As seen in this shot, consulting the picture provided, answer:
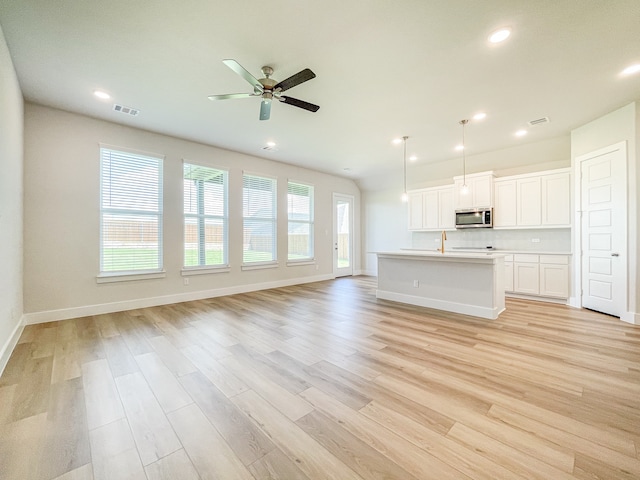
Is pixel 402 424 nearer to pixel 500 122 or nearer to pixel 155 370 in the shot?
pixel 155 370

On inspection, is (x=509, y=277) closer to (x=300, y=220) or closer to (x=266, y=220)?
(x=300, y=220)

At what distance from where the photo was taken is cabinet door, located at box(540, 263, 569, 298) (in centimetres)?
486

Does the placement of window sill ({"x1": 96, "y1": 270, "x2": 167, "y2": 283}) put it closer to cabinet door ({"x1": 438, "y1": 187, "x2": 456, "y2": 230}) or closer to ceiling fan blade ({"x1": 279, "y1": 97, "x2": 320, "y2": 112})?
ceiling fan blade ({"x1": 279, "y1": 97, "x2": 320, "y2": 112})

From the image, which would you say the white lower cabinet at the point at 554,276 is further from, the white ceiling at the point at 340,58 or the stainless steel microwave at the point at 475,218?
the white ceiling at the point at 340,58

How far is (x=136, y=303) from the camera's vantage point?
4.61 meters

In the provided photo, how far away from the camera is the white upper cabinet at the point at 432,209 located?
646 cm

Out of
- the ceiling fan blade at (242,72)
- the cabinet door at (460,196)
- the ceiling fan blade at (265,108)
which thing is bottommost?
the cabinet door at (460,196)

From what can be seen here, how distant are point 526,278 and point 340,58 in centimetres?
531

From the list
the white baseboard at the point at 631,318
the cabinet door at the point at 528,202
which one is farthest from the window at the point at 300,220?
the white baseboard at the point at 631,318

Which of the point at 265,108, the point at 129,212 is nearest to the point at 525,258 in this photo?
the point at 265,108

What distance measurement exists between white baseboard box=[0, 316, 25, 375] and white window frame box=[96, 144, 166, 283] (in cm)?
102

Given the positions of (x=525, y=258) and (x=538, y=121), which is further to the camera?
(x=525, y=258)

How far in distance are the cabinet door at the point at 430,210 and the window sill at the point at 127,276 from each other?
19.7 feet

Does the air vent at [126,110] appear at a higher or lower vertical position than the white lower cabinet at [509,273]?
higher
